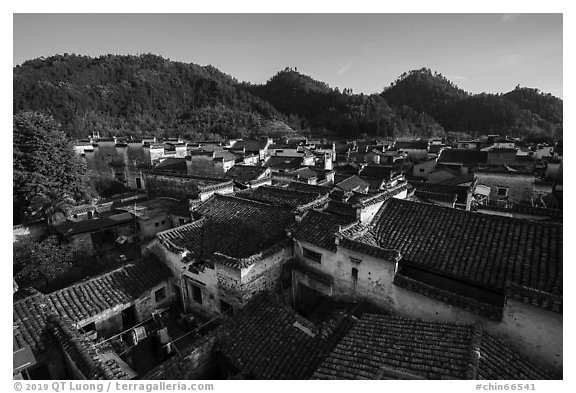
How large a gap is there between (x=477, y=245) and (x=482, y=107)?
11886cm

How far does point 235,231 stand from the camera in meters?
13.8

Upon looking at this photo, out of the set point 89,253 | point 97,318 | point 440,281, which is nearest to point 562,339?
point 440,281

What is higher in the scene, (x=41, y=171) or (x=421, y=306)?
(x=41, y=171)

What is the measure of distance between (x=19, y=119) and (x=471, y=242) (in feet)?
100

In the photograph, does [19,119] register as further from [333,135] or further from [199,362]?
[333,135]

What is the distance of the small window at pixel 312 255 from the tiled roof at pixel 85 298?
5.98m

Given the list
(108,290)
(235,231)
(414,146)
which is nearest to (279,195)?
(235,231)

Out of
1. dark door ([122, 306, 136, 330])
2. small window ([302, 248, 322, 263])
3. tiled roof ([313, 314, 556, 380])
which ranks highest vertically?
small window ([302, 248, 322, 263])

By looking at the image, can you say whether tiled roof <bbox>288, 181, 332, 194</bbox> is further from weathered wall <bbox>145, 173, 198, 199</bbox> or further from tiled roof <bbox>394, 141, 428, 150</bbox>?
tiled roof <bbox>394, 141, 428, 150</bbox>

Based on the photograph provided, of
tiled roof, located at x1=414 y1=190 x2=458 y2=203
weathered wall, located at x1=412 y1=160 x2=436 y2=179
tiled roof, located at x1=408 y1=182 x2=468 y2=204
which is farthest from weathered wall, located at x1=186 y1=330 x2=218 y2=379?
weathered wall, located at x1=412 y1=160 x2=436 y2=179

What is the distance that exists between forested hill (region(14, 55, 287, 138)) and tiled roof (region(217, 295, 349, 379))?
76.6m

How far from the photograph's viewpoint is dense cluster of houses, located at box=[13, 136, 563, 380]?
6.88m

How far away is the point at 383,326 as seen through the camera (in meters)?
7.59

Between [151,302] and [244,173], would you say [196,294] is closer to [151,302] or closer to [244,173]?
[151,302]
